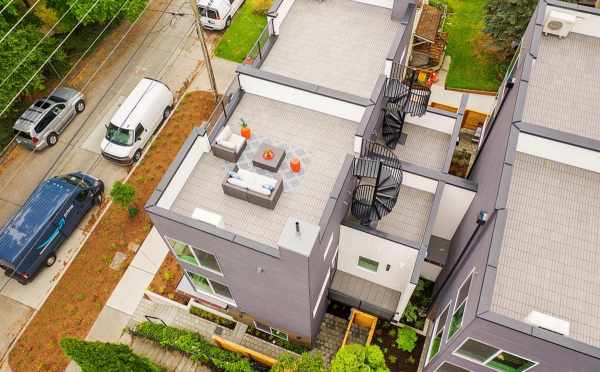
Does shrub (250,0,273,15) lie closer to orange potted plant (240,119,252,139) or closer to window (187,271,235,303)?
orange potted plant (240,119,252,139)

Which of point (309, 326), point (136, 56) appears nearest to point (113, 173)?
point (136, 56)

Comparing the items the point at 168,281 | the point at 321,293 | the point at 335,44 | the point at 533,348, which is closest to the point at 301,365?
the point at 321,293

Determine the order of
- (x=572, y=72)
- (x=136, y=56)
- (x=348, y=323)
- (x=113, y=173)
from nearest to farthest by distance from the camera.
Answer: (x=572, y=72)
(x=348, y=323)
(x=113, y=173)
(x=136, y=56)

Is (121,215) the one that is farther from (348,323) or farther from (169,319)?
(348,323)

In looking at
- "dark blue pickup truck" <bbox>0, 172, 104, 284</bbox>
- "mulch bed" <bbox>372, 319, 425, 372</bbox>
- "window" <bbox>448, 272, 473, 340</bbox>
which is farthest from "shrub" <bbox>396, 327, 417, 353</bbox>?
"dark blue pickup truck" <bbox>0, 172, 104, 284</bbox>

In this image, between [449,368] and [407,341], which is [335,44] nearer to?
[407,341]

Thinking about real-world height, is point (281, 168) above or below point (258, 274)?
above

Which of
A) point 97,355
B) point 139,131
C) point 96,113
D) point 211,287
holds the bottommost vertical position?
point 97,355
